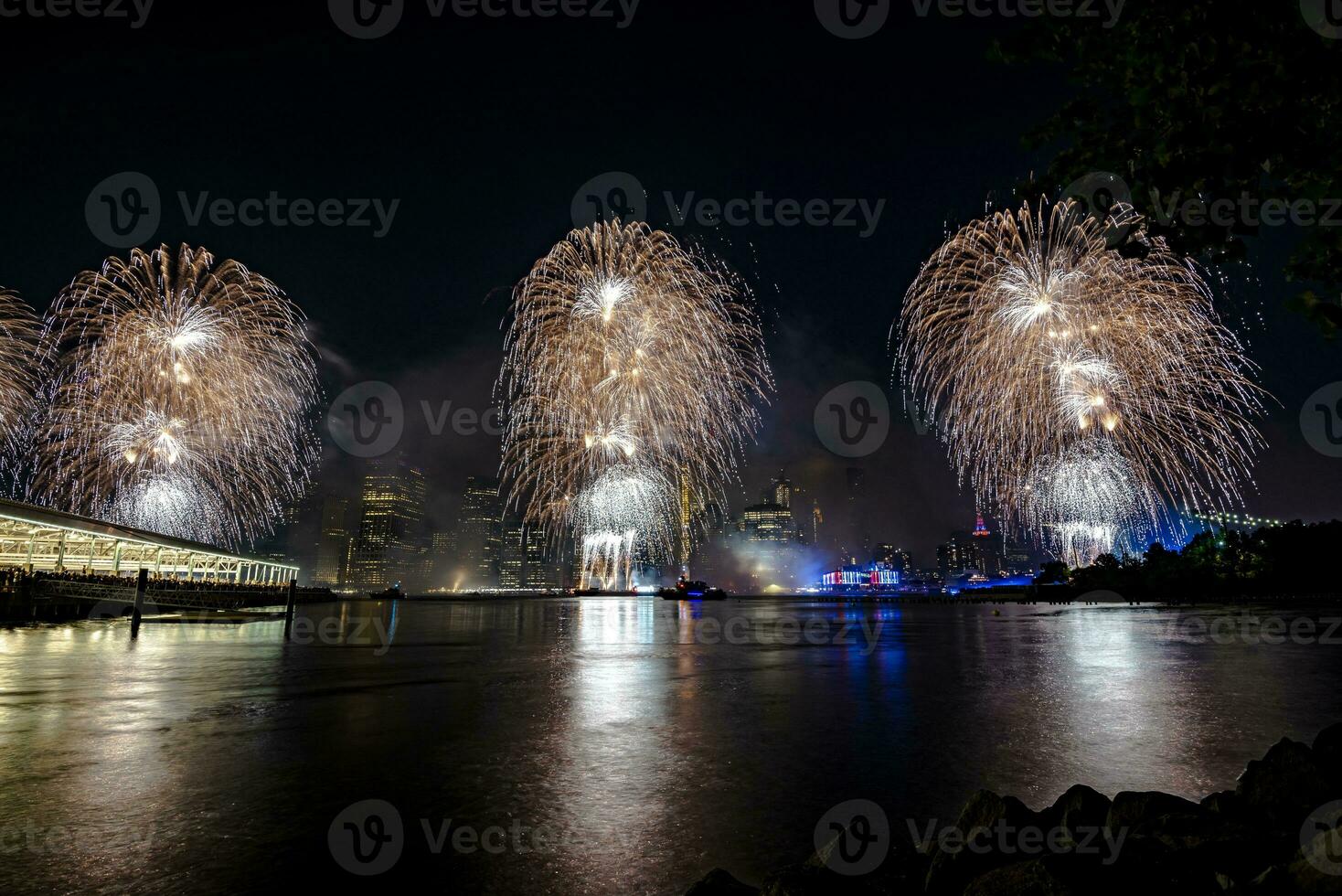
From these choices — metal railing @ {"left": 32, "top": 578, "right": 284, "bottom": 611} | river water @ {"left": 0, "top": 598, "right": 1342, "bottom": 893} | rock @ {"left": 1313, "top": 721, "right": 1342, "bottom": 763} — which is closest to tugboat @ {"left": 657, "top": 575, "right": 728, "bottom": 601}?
metal railing @ {"left": 32, "top": 578, "right": 284, "bottom": 611}

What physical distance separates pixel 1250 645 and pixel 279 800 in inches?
1084

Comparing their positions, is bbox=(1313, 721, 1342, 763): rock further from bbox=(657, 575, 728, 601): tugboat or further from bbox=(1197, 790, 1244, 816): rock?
bbox=(657, 575, 728, 601): tugboat

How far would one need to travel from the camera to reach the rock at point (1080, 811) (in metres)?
5.02

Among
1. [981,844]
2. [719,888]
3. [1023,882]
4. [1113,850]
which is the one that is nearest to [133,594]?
[719,888]

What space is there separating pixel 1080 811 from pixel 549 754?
5695 mm

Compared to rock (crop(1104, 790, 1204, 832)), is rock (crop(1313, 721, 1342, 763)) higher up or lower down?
higher up

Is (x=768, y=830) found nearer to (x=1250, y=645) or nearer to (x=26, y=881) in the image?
(x=26, y=881)

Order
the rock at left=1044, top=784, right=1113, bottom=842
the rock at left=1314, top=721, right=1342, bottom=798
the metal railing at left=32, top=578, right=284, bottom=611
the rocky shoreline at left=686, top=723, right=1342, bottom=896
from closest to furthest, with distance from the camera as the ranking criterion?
the rocky shoreline at left=686, top=723, right=1342, bottom=896 < the rock at left=1044, top=784, right=1113, bottom=842 < the rock at left=1314, top=721, right=1342, bottom=798 < the metal railing at left=32, top=578, right=284, bottom=611

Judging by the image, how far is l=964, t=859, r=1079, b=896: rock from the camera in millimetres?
3748

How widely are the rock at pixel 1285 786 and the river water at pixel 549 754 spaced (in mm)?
1672

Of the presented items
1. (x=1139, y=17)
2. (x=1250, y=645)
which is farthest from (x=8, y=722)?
(x=1250, y=645)

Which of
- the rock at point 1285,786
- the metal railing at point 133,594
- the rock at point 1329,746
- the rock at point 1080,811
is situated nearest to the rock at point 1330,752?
the rock at point 1329,746

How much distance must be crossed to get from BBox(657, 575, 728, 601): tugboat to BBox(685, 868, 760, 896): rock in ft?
395

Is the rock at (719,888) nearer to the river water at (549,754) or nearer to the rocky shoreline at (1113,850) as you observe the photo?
the rocky shoreline at (1113,850)
